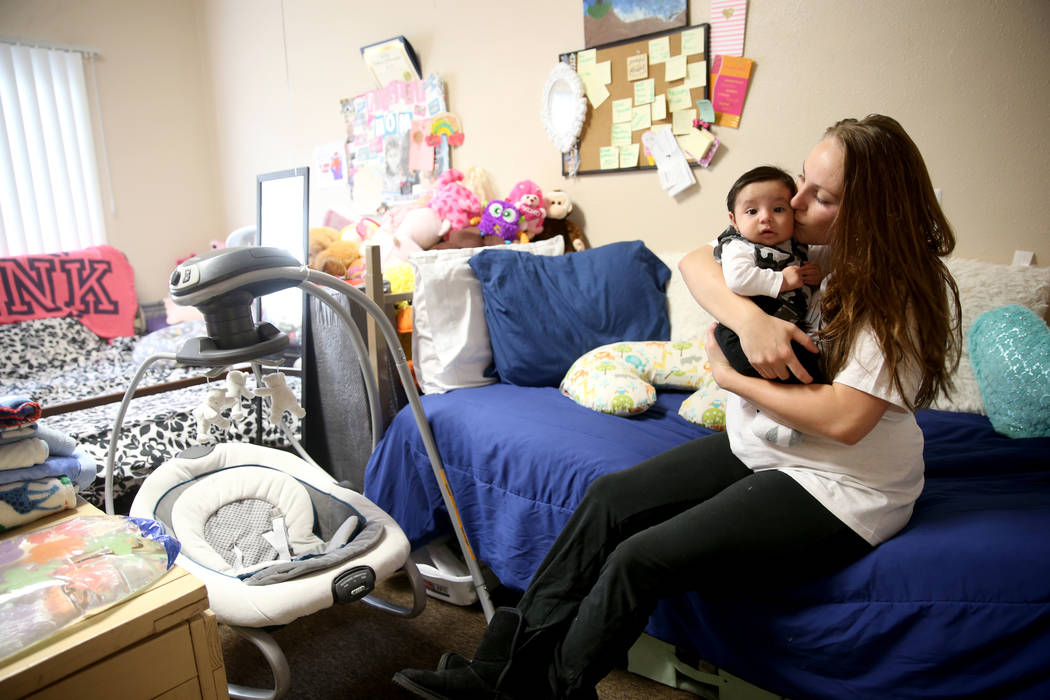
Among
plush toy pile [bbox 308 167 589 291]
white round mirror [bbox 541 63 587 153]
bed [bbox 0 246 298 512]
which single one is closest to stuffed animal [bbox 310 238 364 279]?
plush toy pile [bbox 308 167 589 291]

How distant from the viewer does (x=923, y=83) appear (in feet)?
5.59

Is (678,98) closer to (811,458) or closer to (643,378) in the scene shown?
(643,378)

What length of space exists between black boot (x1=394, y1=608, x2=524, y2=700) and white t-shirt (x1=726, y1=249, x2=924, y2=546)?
1.91 ft

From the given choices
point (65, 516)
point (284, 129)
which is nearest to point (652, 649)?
point (65, 516)

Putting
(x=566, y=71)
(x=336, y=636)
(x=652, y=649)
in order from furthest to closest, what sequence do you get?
(x=566, y=71) < (x=336, y=636) < (x=652, y=649)

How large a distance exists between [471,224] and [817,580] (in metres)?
1.76

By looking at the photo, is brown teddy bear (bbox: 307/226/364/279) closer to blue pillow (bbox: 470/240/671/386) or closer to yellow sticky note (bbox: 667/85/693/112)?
blue pillow (bbox: 470/240/671/386)

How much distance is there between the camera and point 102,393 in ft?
9.48

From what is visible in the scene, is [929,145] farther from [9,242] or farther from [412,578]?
[9,242]

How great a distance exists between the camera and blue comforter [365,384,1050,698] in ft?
3.11

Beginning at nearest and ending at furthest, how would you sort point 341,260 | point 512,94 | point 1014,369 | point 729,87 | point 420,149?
point 1014,369, point 729,87, point 512,94, point 341,260, point 420,149

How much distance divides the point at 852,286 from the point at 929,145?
1017 mm

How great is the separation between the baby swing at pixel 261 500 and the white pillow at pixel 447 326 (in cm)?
31

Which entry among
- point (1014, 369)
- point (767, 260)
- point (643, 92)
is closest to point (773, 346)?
point (767, 260)
